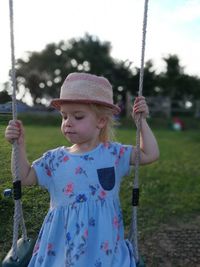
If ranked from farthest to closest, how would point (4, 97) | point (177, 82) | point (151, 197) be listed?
point (177, 82)
point (151, 197)
point (4, 97)

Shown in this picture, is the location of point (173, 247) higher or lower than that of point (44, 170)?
lower

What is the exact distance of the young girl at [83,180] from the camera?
2.61 m

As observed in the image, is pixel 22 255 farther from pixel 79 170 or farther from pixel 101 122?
pixel 101 122

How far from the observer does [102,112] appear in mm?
2764

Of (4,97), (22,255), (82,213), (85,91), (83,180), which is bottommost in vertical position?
(22,255)

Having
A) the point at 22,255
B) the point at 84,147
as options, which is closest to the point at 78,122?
the point at 84,147

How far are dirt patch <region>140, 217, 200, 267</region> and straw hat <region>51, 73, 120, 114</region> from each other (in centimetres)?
170

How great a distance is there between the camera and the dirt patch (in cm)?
389

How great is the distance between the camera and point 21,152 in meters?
2.71

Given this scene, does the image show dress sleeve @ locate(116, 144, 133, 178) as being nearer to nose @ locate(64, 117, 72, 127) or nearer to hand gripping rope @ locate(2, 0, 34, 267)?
nose @ locate(64, 117, 72, 127)

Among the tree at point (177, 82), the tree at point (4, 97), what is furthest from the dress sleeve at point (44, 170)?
the tree at point (177, 82)

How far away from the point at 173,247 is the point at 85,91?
213cm

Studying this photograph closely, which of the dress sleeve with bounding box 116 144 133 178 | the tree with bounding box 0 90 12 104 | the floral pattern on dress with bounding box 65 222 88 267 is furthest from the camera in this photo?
the tree with bounding box 0 90 12 104

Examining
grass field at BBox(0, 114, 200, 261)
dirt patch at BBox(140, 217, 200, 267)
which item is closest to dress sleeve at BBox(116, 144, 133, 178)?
grass field at BBox(0, 114, 200, 261)
